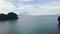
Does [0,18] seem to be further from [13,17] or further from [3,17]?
[13,17]

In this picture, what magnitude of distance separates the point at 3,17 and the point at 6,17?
5.98 meters

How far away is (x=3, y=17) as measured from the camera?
19238 centimetres

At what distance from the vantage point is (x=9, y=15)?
196 meters

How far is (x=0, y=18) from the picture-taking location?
187 m

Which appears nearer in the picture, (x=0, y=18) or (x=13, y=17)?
(x=0, y=18)

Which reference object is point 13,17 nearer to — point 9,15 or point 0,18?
point 9,15

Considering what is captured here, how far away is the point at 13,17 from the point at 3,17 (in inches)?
576

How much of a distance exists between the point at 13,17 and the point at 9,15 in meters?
6.62

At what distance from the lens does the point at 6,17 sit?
7771 inches

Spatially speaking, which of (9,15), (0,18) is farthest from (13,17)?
(0,18)

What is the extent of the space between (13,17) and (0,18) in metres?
20.2

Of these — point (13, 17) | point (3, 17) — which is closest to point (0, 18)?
point (3, 17)
